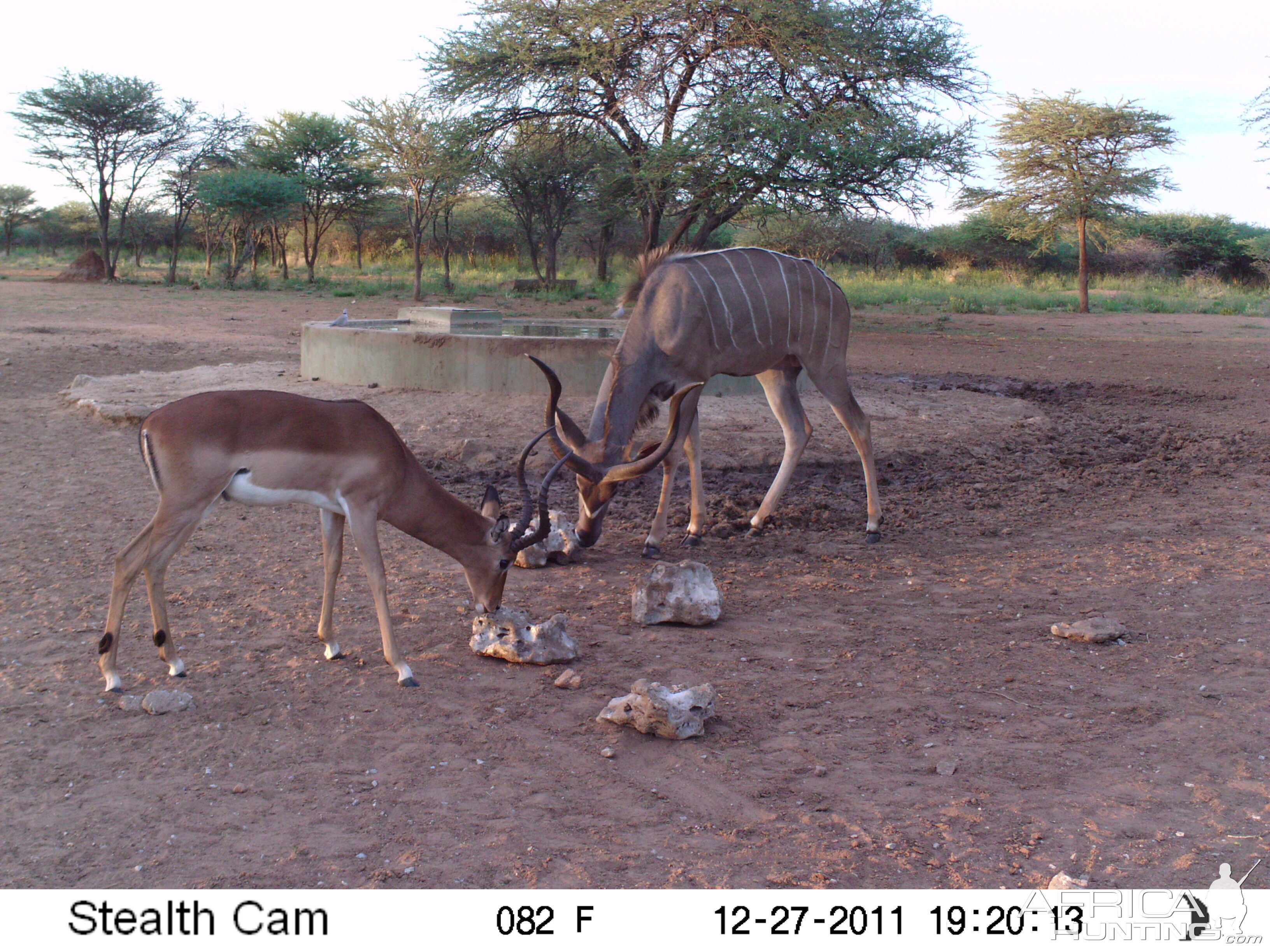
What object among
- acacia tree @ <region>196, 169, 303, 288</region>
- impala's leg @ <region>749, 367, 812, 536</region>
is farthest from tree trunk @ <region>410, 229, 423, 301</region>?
impala's leg @ <region>749, 367, 812, 536</region>

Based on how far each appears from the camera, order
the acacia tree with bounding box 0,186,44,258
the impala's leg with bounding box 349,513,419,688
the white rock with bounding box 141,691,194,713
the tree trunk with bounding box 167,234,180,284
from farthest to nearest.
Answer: the acacia tree with bounding box 0,186,44,258, the tree trunk with bounding box 167,234,180,284, the impala's leg with bounding box 349,513,419,688, the white rock with bounding box 141,691,194,713

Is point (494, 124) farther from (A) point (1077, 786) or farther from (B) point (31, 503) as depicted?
(A) point (1077, 786)

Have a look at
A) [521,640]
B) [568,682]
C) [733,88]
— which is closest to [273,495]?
[521,640]

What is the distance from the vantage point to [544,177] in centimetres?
2745

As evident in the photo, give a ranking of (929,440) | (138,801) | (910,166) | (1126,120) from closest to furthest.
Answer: (138,801), (929,440), (910,166), (1126,120)

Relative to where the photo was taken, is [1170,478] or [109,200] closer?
[1170,478]

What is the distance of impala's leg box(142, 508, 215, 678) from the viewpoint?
3.86m

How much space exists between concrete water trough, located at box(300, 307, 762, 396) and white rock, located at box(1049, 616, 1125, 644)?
433 centimetres

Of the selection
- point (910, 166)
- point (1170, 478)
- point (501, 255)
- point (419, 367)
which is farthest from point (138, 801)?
point (501, 255)

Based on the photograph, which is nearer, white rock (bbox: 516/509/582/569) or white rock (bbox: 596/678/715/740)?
white rock (bbox: 596/678/715/740)

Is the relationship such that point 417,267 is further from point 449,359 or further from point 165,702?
→ point 165,702

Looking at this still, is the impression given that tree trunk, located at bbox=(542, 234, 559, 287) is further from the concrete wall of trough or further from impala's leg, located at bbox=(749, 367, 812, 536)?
impala's leg, located at bbox=(749, 367, 812, 536)

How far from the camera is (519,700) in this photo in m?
3.99

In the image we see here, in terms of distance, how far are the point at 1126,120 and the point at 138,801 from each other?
2776 centimetres
